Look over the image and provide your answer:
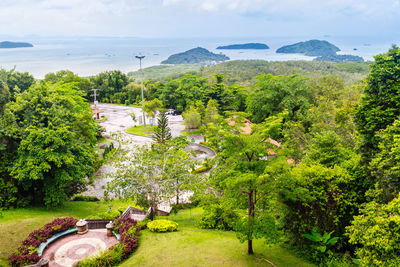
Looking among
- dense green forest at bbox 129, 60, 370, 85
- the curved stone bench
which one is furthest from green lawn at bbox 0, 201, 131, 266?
dense green forest at bbox 129, 60, 370, 85

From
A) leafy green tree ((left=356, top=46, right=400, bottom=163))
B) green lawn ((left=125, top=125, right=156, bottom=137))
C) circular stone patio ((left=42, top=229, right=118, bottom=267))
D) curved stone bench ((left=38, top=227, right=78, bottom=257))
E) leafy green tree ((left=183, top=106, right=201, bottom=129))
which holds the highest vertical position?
leafy green tree ((left=356, top=46, right=400, bottom=163))

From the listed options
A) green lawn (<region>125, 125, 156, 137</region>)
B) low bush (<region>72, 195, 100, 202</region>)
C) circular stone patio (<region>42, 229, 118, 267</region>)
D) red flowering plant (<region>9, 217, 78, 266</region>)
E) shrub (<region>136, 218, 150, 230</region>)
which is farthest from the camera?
green lawn (<region>125, 125, 156, 137</region>)

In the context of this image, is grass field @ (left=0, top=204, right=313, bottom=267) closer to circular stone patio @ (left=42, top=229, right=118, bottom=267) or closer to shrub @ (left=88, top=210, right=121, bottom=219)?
circular stone patio @ (left=42, top=229, right=118, bottom=267)

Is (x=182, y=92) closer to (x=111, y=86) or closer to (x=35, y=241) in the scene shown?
(x=111, y=86)

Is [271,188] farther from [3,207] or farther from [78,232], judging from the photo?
[3,207]

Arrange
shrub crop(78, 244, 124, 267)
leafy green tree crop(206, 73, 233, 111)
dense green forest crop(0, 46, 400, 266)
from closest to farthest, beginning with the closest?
dense green forest crop(0, 46, 400, 266)
shrub crop(78, 244, 124, 267)
leafy green tree crop(206, 73, 233, 111)

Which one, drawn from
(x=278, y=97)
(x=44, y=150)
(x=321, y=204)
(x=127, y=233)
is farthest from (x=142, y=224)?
(x=278, y=97)

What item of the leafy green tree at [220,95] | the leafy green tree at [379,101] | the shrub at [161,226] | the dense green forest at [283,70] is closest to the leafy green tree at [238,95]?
the leafy green tree at [220,95]

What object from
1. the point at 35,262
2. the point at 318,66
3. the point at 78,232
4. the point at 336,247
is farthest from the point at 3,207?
the point at 318,66
